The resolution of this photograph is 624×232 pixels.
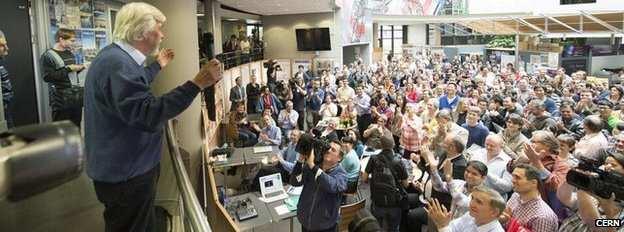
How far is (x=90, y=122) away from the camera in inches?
72.2

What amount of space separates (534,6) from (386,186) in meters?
19.3

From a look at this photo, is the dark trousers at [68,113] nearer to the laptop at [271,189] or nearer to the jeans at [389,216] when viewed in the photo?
the laptop at [271,189]

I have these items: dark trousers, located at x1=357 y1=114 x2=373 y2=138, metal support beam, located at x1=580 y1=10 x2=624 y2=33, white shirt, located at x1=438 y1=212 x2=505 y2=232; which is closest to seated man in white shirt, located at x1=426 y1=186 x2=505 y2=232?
white shirt, located at x1=438 y1=212 x2=505 y2=232

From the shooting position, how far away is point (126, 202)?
1.92m

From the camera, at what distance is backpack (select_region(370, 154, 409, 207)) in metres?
4.83

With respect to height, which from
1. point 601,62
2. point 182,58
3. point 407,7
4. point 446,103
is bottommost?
point 446,103

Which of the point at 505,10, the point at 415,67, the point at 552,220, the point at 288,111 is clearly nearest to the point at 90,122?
the point at 552,220

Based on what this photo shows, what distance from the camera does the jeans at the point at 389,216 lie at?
16.2 feet

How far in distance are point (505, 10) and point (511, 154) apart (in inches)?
797

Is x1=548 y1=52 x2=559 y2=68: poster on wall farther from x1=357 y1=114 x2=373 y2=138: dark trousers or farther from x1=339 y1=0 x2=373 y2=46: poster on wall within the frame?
x1=357 y1=114 x2=373 y2=138: dark trousers

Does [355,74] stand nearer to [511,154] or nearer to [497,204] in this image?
[511,154]

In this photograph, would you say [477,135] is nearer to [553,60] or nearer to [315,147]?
[315,147]

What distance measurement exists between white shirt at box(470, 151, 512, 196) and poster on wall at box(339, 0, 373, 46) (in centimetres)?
1350

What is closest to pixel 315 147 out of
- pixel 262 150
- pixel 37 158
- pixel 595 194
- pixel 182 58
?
pixel 182 58
